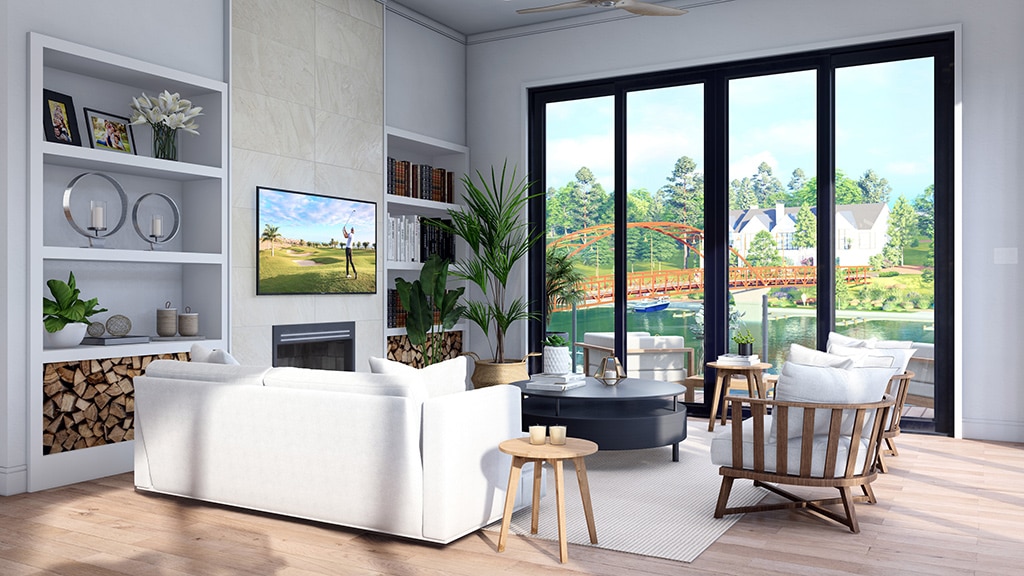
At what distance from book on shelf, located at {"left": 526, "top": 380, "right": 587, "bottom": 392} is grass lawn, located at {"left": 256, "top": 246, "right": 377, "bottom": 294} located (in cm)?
194

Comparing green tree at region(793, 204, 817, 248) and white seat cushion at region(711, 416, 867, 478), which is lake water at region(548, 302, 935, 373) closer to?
green tree at region(793, 204, 817, 248)

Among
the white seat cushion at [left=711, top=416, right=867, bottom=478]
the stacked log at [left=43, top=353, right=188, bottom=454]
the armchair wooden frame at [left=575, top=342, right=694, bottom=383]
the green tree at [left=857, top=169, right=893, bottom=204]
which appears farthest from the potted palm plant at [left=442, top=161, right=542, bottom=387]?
the white seat cushion at [left=711, top=416, right=867, bottom=478]

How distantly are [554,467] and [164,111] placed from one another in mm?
3536

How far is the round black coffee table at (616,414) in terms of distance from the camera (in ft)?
16.2

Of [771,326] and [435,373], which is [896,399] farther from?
[435,373]

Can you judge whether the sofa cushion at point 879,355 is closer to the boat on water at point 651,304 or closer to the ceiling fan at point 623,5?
the boat on water at point 651,304

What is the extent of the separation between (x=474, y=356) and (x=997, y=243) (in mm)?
4464

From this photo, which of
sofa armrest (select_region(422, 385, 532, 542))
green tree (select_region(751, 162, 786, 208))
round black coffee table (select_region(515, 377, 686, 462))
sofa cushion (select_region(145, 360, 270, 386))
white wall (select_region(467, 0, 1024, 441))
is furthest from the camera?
green tree (select_region(751, 162, 786, 208))

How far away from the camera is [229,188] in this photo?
223 inches

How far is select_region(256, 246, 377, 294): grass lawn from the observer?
5.99 meters

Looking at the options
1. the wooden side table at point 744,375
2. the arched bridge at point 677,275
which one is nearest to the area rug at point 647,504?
the wooden side table at point 744,375

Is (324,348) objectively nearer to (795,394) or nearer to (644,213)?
(644,213)

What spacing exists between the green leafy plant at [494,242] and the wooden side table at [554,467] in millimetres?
3789

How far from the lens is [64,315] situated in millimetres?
4676
